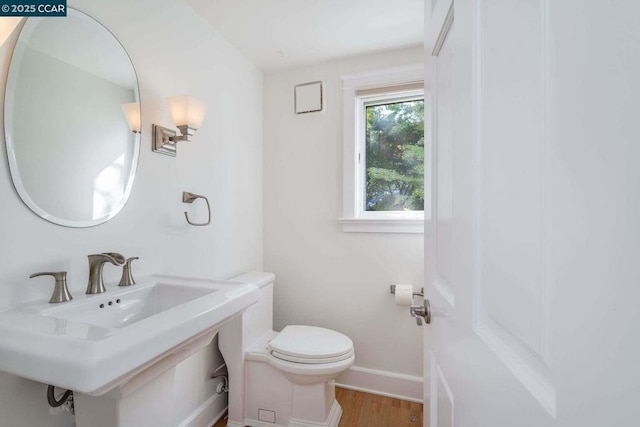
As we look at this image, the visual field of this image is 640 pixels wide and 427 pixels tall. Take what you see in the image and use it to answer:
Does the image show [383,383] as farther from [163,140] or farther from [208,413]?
[163,140]

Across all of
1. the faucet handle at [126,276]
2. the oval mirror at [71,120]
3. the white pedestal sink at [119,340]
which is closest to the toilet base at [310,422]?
the white pedestal sink at [119,340]

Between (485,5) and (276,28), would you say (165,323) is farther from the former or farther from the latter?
(276,28)

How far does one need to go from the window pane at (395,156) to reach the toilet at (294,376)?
39.5 inches

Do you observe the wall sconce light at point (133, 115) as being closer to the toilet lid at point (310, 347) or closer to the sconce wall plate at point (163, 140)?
the sconce wall plate at point (163, 140)

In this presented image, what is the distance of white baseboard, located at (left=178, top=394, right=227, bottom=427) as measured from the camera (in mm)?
1561

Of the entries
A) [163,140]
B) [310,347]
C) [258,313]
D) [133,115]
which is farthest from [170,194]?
[310,347]

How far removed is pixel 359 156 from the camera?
216 cm

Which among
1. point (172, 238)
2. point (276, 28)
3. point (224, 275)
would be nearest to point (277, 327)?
point (224, 275)

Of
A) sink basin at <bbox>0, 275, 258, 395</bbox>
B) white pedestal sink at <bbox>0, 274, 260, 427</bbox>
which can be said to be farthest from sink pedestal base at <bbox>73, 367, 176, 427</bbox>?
sink basin at <bbox>0, 275, 258, 395</bbox>

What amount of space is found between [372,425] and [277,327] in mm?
929

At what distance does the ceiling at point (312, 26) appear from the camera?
1.60m

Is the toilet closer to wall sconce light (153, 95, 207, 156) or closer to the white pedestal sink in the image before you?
the white pedestal sink

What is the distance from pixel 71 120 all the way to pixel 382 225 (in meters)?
1.70

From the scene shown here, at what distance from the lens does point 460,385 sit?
564 mm
